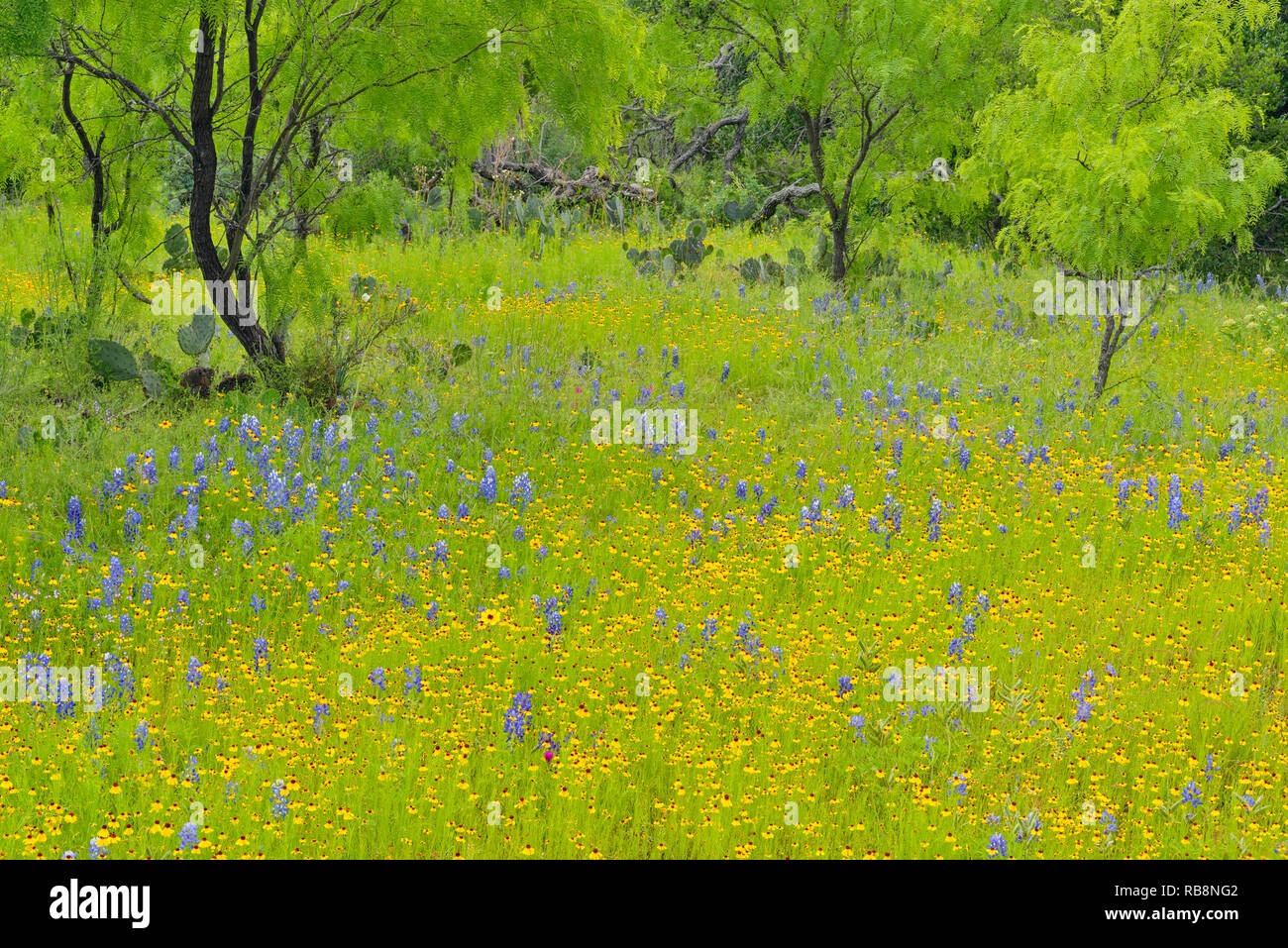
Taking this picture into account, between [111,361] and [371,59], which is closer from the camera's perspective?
[371,59]

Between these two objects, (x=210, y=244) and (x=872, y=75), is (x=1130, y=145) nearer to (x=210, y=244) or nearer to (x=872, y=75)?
(x=872, y=75)

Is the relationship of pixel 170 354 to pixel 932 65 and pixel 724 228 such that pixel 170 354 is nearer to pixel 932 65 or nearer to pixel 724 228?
pixel 932 65

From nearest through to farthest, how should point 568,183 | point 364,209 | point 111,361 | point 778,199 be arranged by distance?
point 111,361 < point 364,209 < point 778,199 < point 568,183

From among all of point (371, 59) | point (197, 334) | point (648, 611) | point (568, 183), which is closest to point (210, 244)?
point (197, 334)

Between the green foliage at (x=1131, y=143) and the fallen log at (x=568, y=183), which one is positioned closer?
the green foliage at (x=1131, y=143)

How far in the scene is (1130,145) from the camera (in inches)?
364

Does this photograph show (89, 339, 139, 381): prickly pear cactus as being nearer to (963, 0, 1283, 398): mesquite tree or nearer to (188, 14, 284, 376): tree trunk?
(188, 14, 284, 376): tree trunk

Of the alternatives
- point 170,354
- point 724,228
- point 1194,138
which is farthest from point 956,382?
point 724,228

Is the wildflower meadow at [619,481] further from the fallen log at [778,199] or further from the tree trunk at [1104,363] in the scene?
the fallen log at [778,199]

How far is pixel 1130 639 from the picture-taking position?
19.1 ft

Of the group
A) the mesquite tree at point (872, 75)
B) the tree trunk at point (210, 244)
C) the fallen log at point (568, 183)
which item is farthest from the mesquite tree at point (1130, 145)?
the fallen log at point (568, 183)

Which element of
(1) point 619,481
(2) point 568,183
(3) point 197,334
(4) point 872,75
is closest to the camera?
(1) point 619,481

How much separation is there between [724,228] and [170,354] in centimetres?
1091

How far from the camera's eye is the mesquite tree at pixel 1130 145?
937 cm
